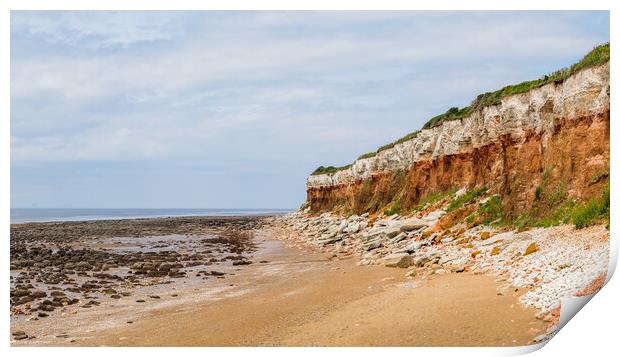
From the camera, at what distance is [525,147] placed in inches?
781

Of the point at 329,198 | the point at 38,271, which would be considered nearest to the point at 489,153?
the point at 38,271

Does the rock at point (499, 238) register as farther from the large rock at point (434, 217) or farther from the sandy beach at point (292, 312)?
the large rock at point (434, 217)

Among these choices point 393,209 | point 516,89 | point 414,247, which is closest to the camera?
point 414,247

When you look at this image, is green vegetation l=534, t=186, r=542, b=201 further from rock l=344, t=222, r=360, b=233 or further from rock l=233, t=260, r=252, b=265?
rock l=344, t=222, r=360, b=233

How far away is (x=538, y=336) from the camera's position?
9.01 meters

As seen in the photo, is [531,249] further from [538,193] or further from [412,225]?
[412,225]

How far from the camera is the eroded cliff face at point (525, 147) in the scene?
1507cm

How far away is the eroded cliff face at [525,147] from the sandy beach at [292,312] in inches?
198

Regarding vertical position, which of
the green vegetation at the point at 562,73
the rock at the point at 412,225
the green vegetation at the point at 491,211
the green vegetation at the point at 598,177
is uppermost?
the green vegetation at the point at 562,73

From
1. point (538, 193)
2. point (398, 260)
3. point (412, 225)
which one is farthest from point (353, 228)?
point (538, 193)

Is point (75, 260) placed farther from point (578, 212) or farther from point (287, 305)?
point (578, 212)

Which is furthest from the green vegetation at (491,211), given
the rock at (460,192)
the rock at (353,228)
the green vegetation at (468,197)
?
the rock at (353,228)

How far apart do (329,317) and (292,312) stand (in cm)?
146

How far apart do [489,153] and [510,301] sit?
50.4 ft
